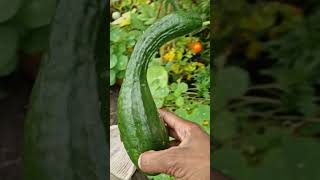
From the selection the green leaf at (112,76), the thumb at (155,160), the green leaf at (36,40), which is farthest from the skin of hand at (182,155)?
the green leaf at (36,40)

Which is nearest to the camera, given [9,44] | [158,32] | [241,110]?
[158,32]

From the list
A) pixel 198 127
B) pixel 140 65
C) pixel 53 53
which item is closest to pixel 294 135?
pixel 198 127

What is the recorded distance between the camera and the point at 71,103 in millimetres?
1226

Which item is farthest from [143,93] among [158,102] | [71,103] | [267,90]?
[267,90]

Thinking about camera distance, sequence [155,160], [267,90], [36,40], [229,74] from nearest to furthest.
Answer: [155,160] → [36,40] → [229,74] → [267,90]

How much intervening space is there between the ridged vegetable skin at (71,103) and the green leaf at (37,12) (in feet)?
0.26

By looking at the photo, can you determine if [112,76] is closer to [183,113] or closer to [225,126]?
[183,113]

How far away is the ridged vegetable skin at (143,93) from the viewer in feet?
3.84

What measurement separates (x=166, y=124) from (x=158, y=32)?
17 cm

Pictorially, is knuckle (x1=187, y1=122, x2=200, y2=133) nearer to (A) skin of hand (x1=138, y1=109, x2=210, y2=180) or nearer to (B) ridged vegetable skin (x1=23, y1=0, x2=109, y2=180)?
(A) skin of hand (x1=138, y1=109, x2=210, y2=180)

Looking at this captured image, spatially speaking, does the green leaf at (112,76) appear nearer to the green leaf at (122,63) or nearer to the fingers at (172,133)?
the green leaf at (122,63)

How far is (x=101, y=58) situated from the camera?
1.20 meters

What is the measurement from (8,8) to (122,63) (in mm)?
259

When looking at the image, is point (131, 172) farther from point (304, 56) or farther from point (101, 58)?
point (304, 56)
